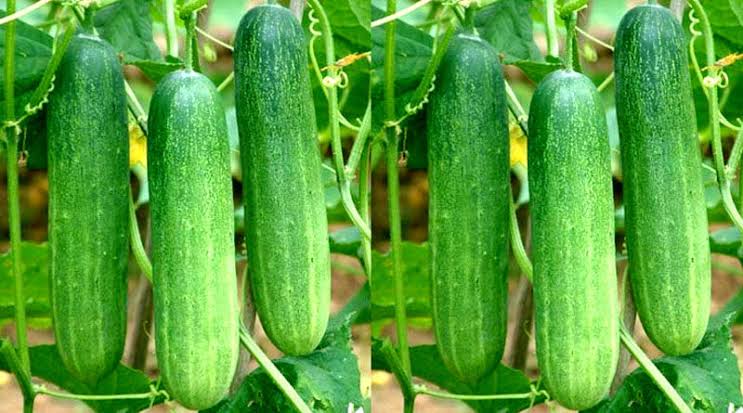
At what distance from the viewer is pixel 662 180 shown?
89.7 inches

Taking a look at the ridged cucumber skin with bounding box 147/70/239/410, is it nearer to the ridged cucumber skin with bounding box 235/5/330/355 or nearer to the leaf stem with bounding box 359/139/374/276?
the ridged cucumber skin with bounding box 235/5/330/355

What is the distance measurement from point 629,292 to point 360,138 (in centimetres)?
79

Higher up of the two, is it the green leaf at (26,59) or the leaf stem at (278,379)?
the green leaf at (26,59)

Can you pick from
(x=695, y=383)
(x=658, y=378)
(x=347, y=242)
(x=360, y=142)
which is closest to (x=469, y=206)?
(x=360, y=142)

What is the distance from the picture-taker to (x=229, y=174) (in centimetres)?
221

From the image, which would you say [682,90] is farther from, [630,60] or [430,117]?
[430,117]

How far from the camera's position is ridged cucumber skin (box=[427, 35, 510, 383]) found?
87.8 inches

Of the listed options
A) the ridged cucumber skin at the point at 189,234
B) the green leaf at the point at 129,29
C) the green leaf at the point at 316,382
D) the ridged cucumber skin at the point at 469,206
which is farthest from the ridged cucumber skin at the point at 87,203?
the ridged cucumber skin at the point at 469,206

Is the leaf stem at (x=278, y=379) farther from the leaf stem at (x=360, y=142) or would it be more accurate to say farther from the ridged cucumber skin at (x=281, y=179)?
the leaf stem at (x=360, y=142)

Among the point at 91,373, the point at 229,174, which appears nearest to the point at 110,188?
the point at 229,174

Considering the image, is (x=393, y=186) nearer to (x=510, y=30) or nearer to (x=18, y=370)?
(x=510, y=30)

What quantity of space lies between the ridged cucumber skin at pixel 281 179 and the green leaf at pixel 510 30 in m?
0.51

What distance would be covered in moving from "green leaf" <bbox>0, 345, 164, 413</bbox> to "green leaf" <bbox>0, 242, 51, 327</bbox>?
0.15m

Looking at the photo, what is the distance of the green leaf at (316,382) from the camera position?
237 centimetres
